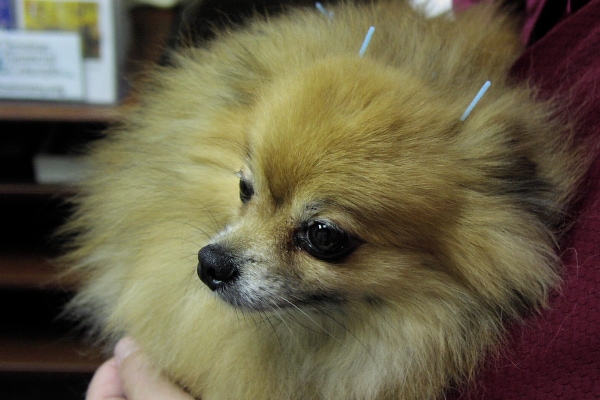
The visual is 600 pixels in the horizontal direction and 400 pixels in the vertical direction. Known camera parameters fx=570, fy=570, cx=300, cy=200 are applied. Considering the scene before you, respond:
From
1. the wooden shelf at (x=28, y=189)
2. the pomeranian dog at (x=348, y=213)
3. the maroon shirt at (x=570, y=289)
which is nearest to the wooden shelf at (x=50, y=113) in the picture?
the wooden shelf at (x=28, y=189)

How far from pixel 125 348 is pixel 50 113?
808 millimetres


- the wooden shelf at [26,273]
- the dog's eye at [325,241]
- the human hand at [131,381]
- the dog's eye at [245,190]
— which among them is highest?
the dog's eye at [245,190]

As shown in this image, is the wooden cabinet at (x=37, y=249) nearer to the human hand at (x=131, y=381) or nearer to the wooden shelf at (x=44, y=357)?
the wooden shelf at (x=44, y=357)

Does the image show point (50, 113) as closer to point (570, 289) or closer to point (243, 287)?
point (243, 287)

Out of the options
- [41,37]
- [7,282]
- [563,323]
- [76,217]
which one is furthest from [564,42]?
[7,282]

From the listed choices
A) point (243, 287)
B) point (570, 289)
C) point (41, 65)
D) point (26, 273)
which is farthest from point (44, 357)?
point (570, 289)

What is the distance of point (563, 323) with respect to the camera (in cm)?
65

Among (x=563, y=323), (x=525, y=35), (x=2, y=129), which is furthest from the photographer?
(x=2, y=129)

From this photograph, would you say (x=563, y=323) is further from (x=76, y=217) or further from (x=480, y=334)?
(x=76, y=217)

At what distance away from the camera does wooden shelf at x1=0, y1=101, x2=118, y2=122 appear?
151 cm

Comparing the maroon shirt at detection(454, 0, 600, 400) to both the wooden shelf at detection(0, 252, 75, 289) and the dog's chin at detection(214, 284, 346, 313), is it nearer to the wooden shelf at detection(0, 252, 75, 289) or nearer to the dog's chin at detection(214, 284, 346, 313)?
the dog's chin at detection(214, 284, 346, 313)

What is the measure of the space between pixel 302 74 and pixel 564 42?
42 cm

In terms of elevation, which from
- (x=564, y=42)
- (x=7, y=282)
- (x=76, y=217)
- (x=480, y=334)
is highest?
(x=564, y=42)

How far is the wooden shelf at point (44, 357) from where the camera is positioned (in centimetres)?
168
